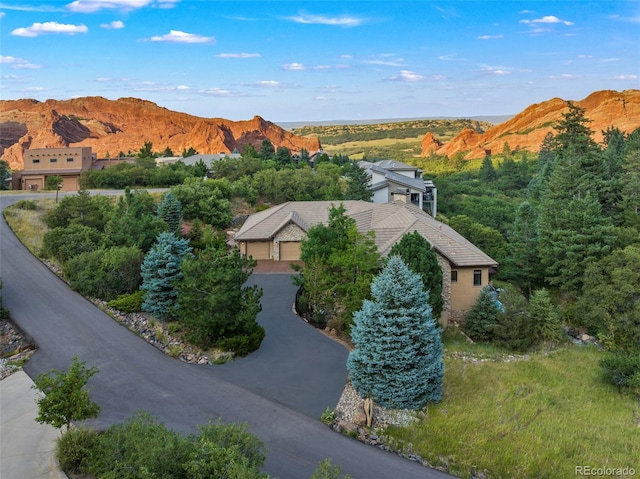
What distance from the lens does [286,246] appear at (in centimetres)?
2811

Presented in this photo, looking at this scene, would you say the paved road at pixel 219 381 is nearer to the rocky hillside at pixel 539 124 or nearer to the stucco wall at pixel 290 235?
the stucco wall at pixel 290 235

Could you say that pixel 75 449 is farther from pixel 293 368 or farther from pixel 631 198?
pixel 631 198

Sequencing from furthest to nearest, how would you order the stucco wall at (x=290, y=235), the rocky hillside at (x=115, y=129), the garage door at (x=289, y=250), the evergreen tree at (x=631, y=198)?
the rocky hillside at (x=115, y=129) < the evergreen tree at (x=631, y=198) < the garage door at (x=289, y=250) < the stucco wall at (x=290, y=235)

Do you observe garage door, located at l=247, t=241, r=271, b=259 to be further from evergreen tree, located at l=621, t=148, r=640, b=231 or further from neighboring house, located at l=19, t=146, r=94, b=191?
neighboring house, located at l=19, t=146, r=94, b=191

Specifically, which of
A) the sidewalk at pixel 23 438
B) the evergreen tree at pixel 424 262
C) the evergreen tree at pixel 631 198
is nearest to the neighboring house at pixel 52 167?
the sidewalk at pixel 23 438

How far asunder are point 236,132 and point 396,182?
9000 cm

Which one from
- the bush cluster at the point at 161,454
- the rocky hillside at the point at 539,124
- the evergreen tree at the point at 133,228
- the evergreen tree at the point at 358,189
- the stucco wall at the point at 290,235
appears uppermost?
the rocky hillside at the point at 539,124

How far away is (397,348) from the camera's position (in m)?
13.6

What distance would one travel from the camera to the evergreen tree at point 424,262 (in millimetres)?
17797

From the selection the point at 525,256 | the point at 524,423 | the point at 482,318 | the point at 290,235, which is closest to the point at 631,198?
the point at 525,256

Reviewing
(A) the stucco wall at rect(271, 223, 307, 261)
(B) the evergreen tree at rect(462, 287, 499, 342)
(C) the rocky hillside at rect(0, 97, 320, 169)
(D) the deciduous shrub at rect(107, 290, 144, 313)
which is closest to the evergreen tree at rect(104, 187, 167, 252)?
(D) the deciduous shrub at rect(107, 290, 144, 313)

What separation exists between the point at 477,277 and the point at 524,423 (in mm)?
9167

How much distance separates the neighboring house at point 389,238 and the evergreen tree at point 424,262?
2.45 m

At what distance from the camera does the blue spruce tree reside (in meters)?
13.4
